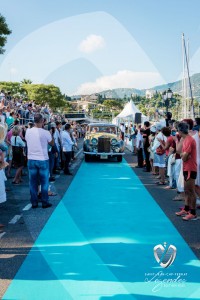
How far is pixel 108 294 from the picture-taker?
3973 millimetres

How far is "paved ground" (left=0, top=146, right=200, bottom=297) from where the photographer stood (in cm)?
492

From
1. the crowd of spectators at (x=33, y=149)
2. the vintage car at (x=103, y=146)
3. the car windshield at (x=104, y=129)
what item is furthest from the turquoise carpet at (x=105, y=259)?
the car windshield at (x=104, y=129)

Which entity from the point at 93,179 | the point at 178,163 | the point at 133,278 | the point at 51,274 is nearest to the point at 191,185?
the point at 178,163

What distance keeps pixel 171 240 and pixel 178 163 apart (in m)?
3.81

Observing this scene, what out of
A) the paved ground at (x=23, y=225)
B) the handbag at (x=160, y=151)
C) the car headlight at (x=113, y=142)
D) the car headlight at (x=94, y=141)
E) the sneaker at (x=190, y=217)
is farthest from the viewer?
the car headlight at (x=113, y=142)

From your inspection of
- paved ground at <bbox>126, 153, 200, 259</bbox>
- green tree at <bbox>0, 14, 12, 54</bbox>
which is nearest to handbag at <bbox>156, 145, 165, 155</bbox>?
paved ground at <bbox>126, 153, 200, 259</bbox>

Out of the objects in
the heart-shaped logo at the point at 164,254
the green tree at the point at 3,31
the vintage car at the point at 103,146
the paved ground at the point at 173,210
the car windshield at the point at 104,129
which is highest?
the green tree at the point at 3,31

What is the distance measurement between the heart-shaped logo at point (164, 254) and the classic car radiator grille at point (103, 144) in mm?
12502

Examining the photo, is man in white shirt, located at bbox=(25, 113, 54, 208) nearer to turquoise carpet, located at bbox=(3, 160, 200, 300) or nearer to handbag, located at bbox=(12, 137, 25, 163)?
turquoise carpet, located at bbox=(3, 160, 200, 300)

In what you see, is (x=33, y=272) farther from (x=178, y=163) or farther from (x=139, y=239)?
(x=178, y=163)

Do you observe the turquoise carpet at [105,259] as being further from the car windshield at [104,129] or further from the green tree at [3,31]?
the green tree at [3,31]

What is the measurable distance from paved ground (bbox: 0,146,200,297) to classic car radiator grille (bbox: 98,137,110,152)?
7.24 metres

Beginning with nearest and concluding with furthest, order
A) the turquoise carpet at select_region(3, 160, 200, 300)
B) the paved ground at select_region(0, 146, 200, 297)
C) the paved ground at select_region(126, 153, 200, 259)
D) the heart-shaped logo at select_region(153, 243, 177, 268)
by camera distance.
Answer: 1. the turquoise carpet at select_region(3, 160, 200, 300)
2. the heart-shaped logo at select_region(153, 243, 177, 268)
3. the paved ground at select_region(0, 146, 200, 297)
4. the paved ground at select_region(126, 153, 200, 259)

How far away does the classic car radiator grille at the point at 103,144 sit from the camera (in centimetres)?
1770
